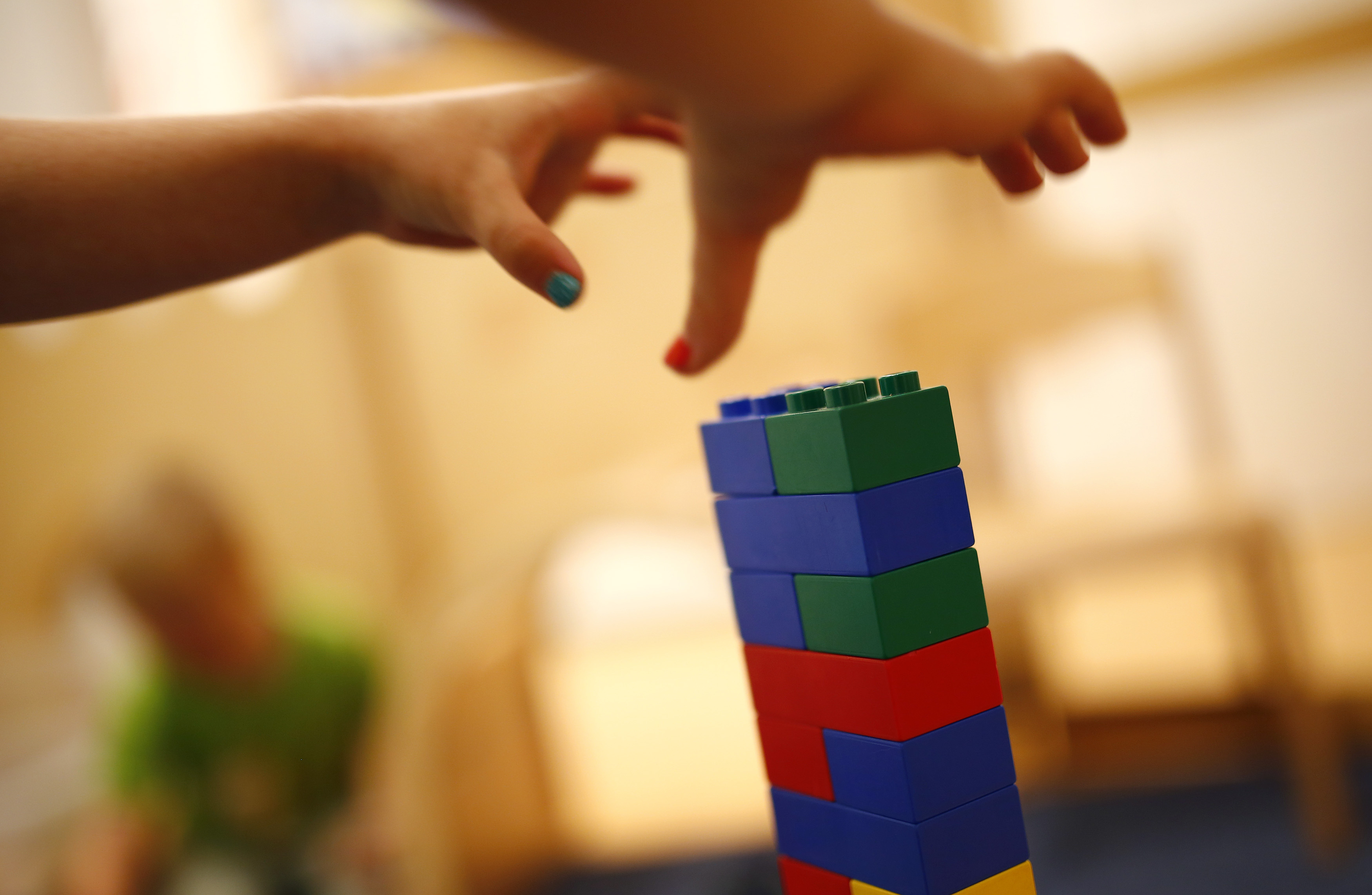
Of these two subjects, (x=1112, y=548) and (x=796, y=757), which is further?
(x=1112, y=548)

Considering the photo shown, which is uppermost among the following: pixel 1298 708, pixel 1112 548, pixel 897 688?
pixel 897 688

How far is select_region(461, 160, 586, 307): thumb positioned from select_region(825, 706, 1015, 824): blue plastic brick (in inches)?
6.8

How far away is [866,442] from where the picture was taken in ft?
1.05

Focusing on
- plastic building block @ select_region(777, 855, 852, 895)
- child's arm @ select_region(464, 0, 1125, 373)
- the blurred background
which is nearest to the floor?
the blurred background

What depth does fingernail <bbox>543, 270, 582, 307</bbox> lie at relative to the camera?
0.34 m

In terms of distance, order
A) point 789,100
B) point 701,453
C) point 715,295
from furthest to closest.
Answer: point 701,453 < point 715,295 < point 789,100

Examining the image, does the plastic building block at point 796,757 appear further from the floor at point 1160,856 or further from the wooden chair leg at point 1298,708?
the wooden chair leg at point 1298,708

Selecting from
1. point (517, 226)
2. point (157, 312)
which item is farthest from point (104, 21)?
point (517, 226)

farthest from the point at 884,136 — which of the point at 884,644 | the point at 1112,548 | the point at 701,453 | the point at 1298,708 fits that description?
the point at 701,453

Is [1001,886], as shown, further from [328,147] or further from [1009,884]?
[328,147]

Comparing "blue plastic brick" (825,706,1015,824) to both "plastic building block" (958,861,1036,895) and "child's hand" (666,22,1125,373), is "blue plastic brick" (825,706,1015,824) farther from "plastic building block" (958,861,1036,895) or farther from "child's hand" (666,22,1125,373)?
"child's hand" (666,22,1125,373)

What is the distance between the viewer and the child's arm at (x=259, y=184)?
0.37m

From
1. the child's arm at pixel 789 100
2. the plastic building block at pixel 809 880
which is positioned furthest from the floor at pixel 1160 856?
the child's arm at pixel 789 100

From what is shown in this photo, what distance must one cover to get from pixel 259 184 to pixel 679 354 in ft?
0.58
